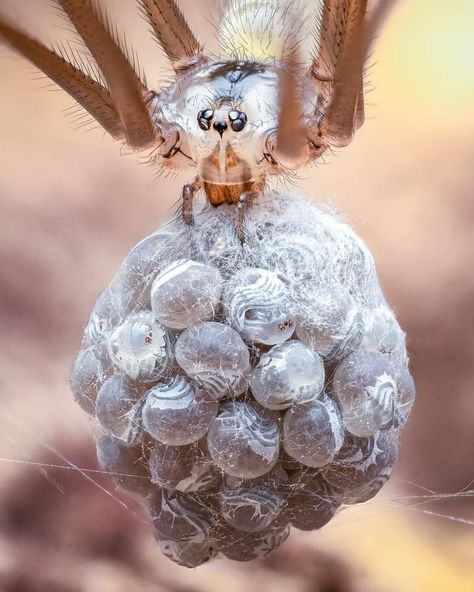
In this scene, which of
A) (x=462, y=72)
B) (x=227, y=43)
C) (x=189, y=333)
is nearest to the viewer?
(x=189, y=333)

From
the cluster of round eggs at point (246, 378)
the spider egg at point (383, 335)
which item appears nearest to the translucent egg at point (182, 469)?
the cluster of round eggs at point (246, 378)

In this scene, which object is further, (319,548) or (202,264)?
(319,548)

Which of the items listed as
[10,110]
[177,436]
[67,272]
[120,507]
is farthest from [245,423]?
[10,110]

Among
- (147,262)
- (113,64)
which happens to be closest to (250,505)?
(147,262)

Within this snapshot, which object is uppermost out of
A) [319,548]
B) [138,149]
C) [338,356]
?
[138,149]

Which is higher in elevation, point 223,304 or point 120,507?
point 223,304

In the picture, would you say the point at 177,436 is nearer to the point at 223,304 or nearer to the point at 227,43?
the point at 223,304

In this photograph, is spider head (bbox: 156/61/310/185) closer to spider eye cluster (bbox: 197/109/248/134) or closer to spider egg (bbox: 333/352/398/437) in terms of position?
spider eye cluster (bbox: 197/109/248/134)

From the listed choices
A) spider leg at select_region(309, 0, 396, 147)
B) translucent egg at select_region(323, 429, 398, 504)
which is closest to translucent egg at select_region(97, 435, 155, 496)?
translucent egg at select_region(323, 429, 398, 504)
